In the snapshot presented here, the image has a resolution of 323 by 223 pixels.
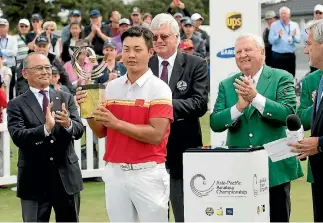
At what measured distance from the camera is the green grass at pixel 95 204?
10.3 m

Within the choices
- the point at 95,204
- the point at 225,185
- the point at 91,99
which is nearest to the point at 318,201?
the point at 225,185

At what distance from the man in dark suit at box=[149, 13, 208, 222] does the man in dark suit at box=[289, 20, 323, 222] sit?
133 cm

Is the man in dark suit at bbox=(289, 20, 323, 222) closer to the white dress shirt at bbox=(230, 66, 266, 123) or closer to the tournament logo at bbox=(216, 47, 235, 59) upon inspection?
the white dress shirt at bbox=(230, 66, 266, 123)

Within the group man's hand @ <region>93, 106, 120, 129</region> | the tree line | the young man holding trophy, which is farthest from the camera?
the tree line

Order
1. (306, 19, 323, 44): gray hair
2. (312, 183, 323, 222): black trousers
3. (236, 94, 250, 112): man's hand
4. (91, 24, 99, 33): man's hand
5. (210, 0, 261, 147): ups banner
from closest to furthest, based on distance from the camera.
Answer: (306, 19, 323, 44): gray hair, (312, 183, 323, 222): black trousers, (236, 94, 250, 112): man's hand, (210, 0, 261, 147): ups banner, (91, 24, 99, 33): man's hand

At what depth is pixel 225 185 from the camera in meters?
6.70

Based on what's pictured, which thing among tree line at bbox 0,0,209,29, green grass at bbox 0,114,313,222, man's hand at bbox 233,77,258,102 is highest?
tree line at bbox 0,0,209,29

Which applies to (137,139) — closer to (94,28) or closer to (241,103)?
(241,103)

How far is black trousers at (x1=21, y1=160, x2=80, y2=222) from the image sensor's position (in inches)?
311

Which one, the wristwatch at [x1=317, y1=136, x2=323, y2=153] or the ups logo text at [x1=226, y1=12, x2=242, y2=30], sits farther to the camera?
the ups logo text at [x1=226, y1=12, x2=242, y2=30]

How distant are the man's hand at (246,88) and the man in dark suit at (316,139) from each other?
1.71ft

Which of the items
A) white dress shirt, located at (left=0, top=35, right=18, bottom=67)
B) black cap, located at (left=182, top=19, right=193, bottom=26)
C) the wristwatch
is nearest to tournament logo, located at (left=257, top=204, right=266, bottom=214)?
the wristwatch

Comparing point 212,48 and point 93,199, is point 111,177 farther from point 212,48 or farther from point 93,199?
point 212,48

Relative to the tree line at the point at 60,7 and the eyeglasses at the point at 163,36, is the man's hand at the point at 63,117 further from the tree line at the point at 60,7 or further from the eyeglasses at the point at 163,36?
the tree line at the point at 60,7
